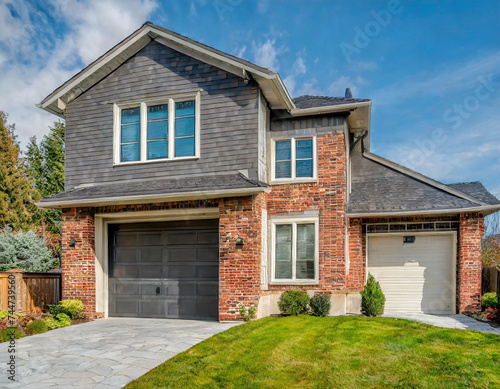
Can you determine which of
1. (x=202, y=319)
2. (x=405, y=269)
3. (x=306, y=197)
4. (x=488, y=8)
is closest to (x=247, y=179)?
(x=306, y=197)

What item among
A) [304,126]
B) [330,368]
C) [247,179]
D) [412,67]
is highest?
[412,67]

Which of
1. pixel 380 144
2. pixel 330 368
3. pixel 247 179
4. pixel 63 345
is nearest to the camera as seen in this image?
pixel 330 368

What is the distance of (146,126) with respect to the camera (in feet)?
35.4

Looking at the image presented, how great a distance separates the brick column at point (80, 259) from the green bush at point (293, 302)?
494cm

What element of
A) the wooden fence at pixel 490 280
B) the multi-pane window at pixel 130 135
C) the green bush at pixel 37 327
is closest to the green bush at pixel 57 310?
the green bush at pixel 37 327

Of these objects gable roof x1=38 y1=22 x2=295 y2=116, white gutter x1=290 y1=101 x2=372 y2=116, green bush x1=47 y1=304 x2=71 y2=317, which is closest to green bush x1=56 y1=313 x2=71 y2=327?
green bush x1=47 y1=304 x2=71 y2=317

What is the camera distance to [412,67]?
1245cm

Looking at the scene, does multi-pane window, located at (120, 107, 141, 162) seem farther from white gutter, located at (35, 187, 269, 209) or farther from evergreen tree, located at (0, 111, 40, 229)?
evergreen tree, located at (0, 111, 40, 229)

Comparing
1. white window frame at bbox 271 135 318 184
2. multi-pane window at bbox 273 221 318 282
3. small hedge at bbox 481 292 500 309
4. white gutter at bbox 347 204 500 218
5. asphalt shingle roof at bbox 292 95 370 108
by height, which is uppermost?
asphalt shingle roof at bbox 292 95 370 108

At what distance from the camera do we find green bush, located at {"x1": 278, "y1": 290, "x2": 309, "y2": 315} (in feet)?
33.1

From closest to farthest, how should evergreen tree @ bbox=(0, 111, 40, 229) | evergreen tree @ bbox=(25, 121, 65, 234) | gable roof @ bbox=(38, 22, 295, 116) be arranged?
gable roof @ bbox=(38, 22, 295, 116) < evergreen tree @ bbox=(0, 111, 40, 229) < evergreen tree @ bbox=(25, 121, 65, 234)

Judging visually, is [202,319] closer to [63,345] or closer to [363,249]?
[63,345]

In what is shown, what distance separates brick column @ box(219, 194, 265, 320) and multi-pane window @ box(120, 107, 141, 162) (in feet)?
10.0

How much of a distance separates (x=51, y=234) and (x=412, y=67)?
724 inches
